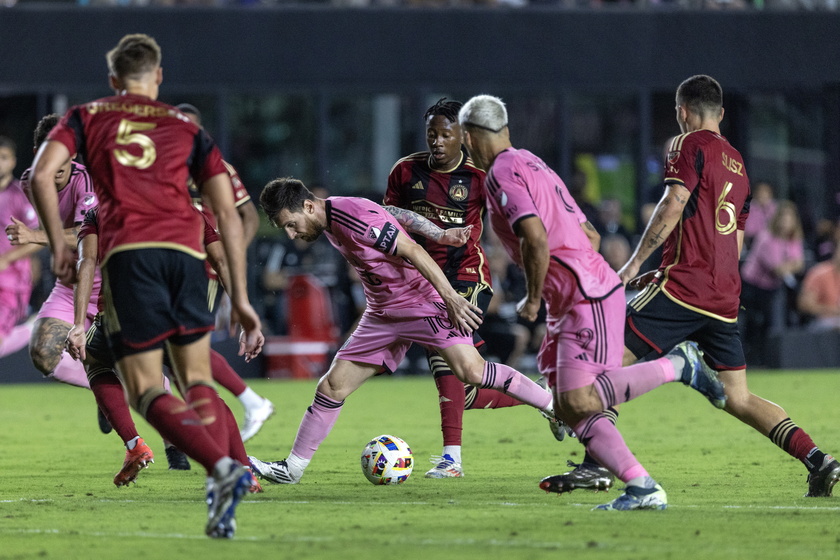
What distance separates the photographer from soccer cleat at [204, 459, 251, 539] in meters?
5.53

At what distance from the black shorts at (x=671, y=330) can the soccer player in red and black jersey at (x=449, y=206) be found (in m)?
1.65

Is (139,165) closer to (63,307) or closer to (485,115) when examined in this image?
(485,115)

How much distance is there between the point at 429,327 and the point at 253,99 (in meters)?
13.5

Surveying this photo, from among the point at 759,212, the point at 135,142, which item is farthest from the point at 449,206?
the point at 759,212

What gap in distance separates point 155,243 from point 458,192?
3483 millimetres

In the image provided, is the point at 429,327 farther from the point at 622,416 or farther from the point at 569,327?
the point at 622,416

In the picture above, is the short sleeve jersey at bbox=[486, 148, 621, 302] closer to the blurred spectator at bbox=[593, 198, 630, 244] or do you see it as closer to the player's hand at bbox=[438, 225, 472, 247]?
the player's hand at bbox=[438, 225, 472, 247]

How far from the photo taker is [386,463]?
7.88 meters

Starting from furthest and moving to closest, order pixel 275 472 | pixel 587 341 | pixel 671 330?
pixel 275 472
pixel 671 330
pixel 587 341

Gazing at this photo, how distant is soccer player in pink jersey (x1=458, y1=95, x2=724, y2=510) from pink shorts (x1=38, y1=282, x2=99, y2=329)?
350 centimetres

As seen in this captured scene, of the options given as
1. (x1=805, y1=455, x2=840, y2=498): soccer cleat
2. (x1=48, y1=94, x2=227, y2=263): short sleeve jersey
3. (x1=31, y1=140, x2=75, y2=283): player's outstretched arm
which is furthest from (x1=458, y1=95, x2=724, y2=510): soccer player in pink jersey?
(x1=31, y1=140, x2=75, y2=283): player's outstretched arm

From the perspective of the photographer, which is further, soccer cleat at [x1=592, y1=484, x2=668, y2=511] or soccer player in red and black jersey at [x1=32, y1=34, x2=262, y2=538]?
soccer cleat at [x1=592, y1=484, x2=668, y2=511]

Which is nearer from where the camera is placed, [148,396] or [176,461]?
[148,396]

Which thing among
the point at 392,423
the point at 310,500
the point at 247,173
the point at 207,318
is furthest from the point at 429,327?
the point at 247,173
